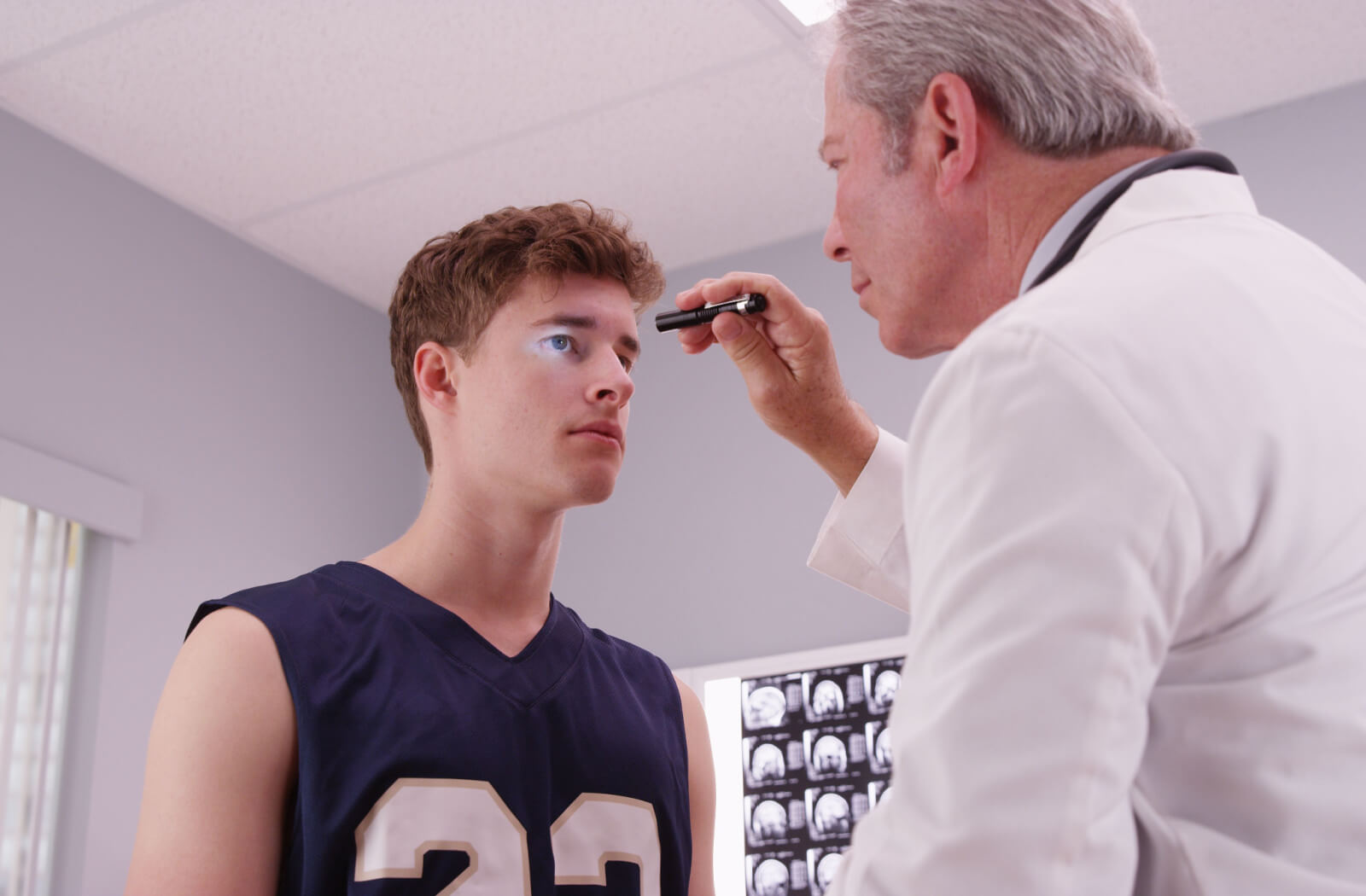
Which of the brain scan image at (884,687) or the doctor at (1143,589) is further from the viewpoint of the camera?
the brain scan image at (884,687)

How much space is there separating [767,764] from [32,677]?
172cm

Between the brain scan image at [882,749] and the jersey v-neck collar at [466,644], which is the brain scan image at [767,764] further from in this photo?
the jersey v-neck collar at [466,644]

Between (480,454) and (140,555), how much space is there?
1.82 m

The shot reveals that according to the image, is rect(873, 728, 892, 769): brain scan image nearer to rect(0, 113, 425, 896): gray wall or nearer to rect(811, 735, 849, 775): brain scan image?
rect(811, 735, 849, 775): brain scan image

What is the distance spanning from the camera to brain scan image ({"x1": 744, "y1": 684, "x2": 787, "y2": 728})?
3271 mm

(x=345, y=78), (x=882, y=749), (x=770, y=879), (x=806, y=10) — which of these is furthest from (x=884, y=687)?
(x=345, y=78)

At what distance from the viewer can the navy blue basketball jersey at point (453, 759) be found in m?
1.38

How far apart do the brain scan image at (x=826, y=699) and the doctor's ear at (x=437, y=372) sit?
1.72 m

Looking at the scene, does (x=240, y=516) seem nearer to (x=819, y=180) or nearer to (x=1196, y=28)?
(x=819, y=180)

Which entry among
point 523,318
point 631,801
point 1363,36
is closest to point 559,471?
point 523,318

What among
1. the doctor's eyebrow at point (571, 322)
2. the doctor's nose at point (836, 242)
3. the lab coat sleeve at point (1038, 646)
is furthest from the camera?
the doctor's eyebrow at point (571, 322)

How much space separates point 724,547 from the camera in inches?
140

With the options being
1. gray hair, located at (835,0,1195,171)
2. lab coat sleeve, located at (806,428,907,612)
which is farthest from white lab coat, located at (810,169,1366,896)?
lab coat sleeve, located at (806,428,907,612)

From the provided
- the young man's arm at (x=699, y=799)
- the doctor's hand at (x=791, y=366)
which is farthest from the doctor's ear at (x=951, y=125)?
the young man's arm at (x=699, y=799)
